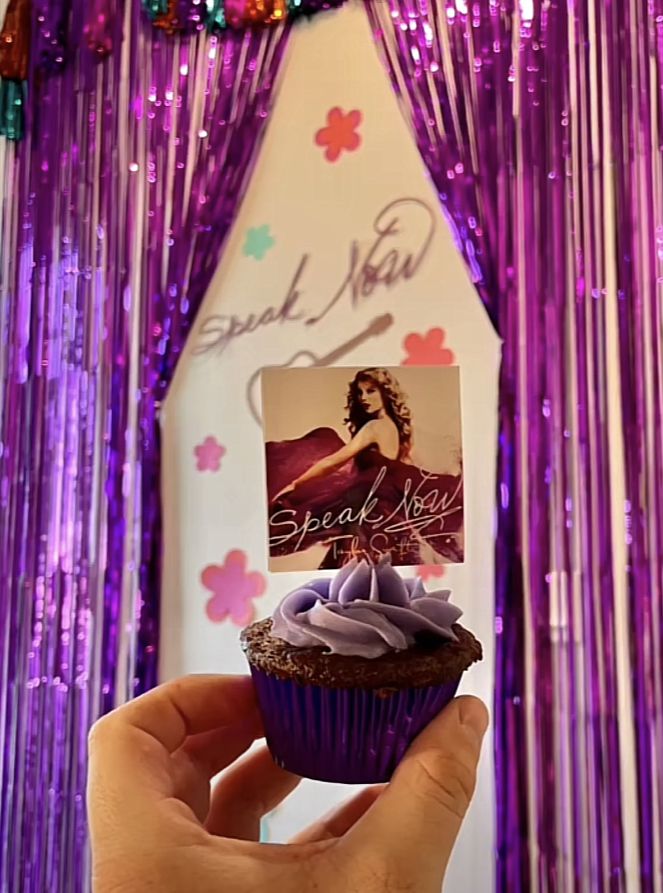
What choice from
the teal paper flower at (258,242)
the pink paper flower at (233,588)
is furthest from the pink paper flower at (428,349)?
the pink paper flower at (233,588)

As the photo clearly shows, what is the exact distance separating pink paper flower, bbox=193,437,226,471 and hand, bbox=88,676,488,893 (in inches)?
22.3

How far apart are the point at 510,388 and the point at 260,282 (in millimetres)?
458

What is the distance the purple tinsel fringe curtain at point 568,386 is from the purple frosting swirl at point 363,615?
40 cm

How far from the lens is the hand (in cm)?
62

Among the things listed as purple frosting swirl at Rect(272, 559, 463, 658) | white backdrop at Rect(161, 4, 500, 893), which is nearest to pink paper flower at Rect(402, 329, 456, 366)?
white backdrop at Rect(161, 4, 500, 893)

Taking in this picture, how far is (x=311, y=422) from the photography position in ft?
2.62

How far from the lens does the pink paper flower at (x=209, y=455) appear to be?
1348 mm

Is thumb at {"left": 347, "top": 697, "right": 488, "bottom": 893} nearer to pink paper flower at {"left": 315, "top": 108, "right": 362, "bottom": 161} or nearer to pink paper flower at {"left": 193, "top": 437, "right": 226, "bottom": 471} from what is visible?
pink paper flower at {"left": 193, "top": 437, "right": 226, "bottom": 471}

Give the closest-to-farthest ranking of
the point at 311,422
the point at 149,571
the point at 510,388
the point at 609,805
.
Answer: the point at 311,422, the point at 609,805, the point at 510,388, the point at 149,571

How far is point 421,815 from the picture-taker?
0.64 m

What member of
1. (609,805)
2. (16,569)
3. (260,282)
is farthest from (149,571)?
(609,805)

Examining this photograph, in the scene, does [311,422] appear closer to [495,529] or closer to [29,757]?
[495,529]

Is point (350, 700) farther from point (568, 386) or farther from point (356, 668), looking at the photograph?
point (568, 386)

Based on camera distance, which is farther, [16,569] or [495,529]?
[16,569]
